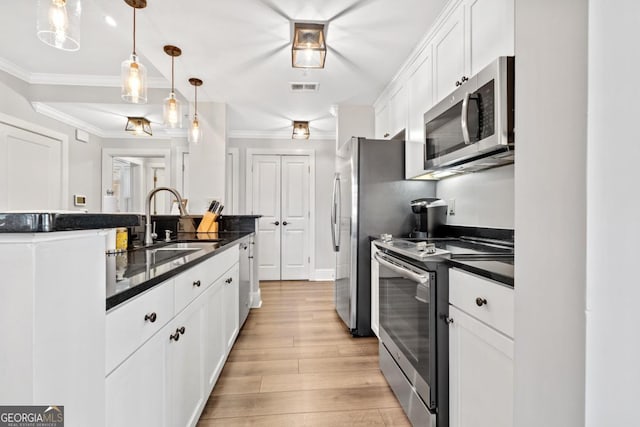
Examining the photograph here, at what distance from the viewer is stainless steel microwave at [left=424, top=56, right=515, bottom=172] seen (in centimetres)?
136

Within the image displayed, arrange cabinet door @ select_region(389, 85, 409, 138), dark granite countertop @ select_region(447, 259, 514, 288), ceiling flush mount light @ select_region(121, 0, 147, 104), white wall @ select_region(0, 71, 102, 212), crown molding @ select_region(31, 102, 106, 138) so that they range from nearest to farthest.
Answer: dark granite countertop @ select_region(447, 259, 514, 288) → ceiling flush mount light @ select_region(121, 0, 147, 104) → cabinet door @ select_region(389, 85, 409, 138) → white wall @ select_region(0, 71, 102, 212) → crown molding @ select_region(31, 102, 106, 138)

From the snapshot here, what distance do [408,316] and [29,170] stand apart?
4214mm

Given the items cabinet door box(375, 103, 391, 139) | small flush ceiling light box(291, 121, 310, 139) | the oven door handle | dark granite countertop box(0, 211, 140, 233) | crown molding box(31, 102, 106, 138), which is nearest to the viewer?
dark granite countertop box(0, 211, 140, 233)

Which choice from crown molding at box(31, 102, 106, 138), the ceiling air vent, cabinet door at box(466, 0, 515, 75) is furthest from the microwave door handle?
crown molding at box(31, 102, 106, 138)

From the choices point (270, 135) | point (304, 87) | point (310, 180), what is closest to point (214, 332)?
point (304, 87)

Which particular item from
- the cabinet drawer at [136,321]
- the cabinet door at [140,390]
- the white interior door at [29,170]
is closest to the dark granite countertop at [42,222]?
the cabinet drawer at [136,321]

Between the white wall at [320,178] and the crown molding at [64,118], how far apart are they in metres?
2.00

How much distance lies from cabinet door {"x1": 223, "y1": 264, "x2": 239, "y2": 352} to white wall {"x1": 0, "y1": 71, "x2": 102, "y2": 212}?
2960 mm

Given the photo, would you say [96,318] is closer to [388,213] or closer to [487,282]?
[487,282]

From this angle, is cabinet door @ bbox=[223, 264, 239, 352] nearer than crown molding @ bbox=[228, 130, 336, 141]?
Yes

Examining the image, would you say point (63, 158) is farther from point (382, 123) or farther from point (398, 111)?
point (398, 111)

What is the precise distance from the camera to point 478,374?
1.09m

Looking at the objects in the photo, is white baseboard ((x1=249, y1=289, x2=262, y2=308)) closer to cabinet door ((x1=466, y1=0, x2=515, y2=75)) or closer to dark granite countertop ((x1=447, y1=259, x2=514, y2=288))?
dark granite countertop ((x1=447, y1=259, x2=514, y2=288))

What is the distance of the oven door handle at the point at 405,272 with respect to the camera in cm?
136
